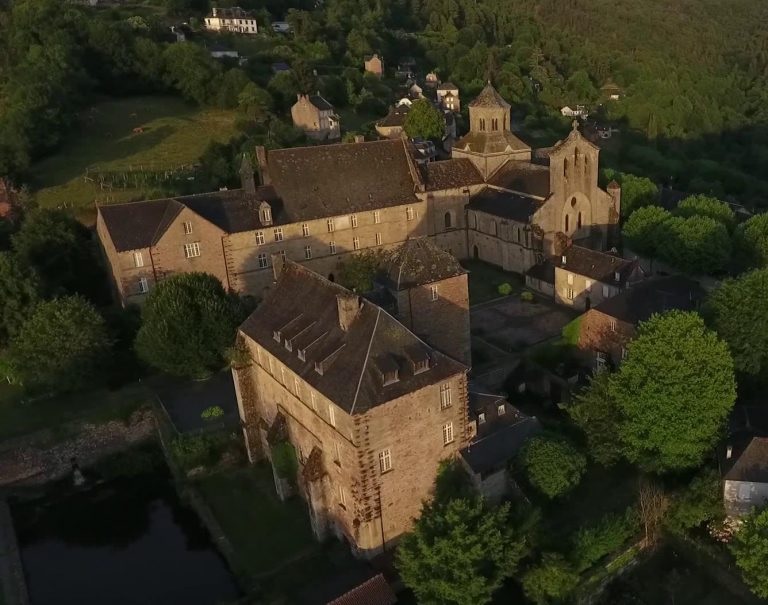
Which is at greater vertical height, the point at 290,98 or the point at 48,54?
the point at 48,54

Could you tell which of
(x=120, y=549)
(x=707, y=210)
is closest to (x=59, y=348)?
(x=120, y=549)

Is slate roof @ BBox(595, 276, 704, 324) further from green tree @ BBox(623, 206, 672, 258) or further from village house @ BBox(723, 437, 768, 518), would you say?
village house @ BBox(723, 437, 768, 518)

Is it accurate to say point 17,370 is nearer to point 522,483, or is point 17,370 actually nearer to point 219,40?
point 522,483

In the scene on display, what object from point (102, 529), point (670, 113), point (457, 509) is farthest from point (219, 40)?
point (457, 509)

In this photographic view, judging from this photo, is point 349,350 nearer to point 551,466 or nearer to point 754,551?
point 551,466

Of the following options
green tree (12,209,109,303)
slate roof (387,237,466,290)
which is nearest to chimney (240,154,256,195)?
green tree (12,209,109,303)

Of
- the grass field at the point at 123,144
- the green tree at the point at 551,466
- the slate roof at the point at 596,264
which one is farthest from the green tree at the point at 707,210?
the grass field at the point at 123,144

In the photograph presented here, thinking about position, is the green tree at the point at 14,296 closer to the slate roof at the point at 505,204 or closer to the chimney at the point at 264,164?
the chimney at the point at 264,164

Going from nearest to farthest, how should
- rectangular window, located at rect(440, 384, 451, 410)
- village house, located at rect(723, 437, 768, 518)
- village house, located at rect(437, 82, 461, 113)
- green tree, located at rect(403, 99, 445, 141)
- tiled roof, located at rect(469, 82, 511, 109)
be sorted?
1. rectangular window, located at rect(440, 384, 451, 410)
2. village house, located at rect(723, 437, 768, 518)
3. tiled roof, located at rect(469, 82, 511, 109)
4. green tree, located at rect(403, 99, 445, 141)
5. village house, located at rect(437, 82, 461, 113)
